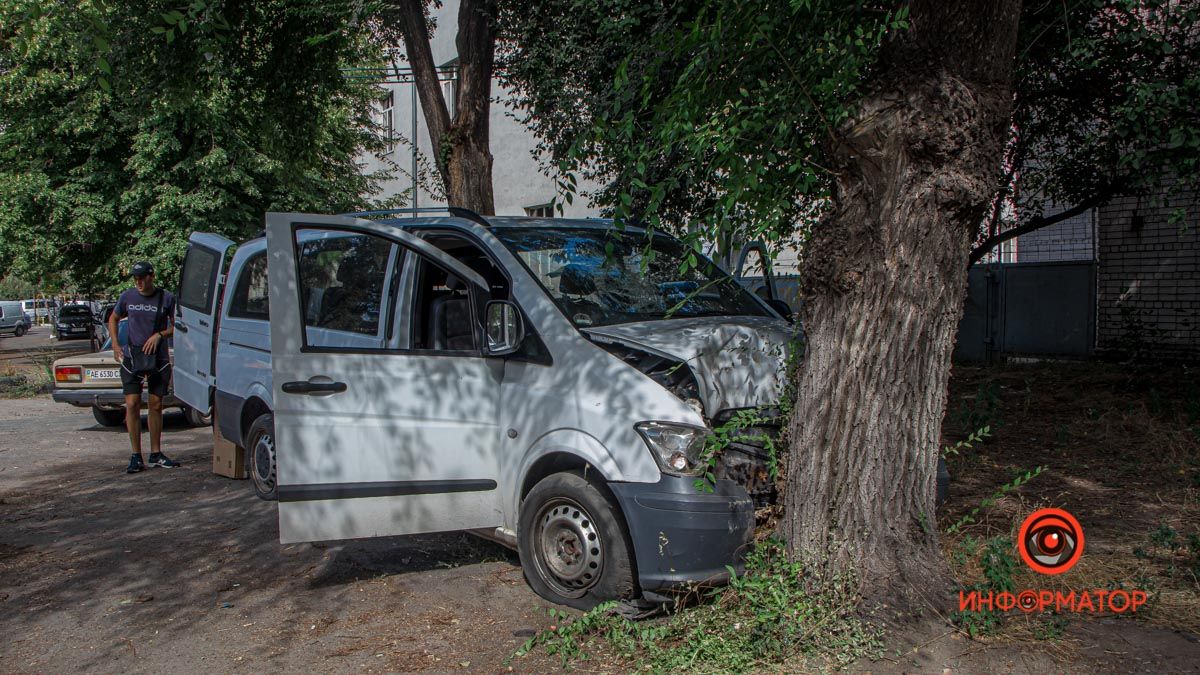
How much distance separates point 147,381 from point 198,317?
0.75 meters

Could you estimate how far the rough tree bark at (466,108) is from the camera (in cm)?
Answer: 1076

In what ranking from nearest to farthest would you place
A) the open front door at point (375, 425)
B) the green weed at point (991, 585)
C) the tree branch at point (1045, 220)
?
the green weed at point (991, 585) < the open front door at point (375, 425) < the tree branch at point (1045, 220)

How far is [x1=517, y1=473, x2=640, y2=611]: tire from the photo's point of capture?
450cm

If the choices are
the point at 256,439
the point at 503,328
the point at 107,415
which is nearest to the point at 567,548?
the point at 503,328

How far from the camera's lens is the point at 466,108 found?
1072cm

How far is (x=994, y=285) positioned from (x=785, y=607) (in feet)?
39.5

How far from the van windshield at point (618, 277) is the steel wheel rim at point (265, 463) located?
3.19m

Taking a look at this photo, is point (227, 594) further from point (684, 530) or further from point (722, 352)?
point (722, 352)

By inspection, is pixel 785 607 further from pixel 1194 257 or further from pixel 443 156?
pixel 1194 257

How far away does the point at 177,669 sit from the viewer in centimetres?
434

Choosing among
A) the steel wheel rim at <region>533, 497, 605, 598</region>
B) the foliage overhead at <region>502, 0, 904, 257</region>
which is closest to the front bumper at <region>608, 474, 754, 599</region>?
the steel wheel rim at <region>533, 497, 605, 598</region>

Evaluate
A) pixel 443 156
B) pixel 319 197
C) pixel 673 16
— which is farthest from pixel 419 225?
pixel 319 197

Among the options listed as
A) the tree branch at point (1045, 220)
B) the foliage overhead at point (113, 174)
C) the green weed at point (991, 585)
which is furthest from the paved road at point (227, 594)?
the foliage overhead at point (113, 174)

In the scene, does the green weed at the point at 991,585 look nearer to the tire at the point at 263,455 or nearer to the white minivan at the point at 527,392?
the white minivan at the point at 527,392
